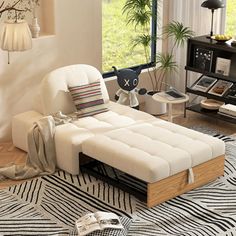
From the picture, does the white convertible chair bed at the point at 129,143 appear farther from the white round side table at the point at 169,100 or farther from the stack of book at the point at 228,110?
the stack of book at the point at 228,110

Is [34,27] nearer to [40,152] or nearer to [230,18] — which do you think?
[40,152]

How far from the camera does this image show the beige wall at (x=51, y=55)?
6320 millimetres

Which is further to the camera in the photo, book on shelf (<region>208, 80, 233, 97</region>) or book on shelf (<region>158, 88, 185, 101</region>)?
book on shelf (<region>208, 80, 233, 97</region>)

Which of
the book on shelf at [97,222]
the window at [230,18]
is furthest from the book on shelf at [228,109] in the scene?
the book on shelf at [97,222]

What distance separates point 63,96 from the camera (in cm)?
605

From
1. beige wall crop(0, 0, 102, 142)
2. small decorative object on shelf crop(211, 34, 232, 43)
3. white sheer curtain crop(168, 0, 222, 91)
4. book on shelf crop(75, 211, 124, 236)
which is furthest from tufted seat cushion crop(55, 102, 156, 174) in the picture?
white sheer curtain crop(168, 0, 222, 91)

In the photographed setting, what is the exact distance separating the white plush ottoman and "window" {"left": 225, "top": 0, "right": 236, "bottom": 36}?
2.23 metres

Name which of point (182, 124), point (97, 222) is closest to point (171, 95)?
point (182, 124)

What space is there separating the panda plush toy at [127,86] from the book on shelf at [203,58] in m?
0.73

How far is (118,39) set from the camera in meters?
7.47

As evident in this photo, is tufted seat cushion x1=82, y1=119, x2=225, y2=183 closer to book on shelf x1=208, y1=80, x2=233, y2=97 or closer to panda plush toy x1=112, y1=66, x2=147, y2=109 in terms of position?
panda plush toy x1=112, y1=66, x2=147, y2=109

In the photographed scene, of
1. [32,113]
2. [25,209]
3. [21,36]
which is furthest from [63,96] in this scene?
[25,209]

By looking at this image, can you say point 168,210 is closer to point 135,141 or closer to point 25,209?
point 135,141

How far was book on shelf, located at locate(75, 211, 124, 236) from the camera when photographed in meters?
4.42
